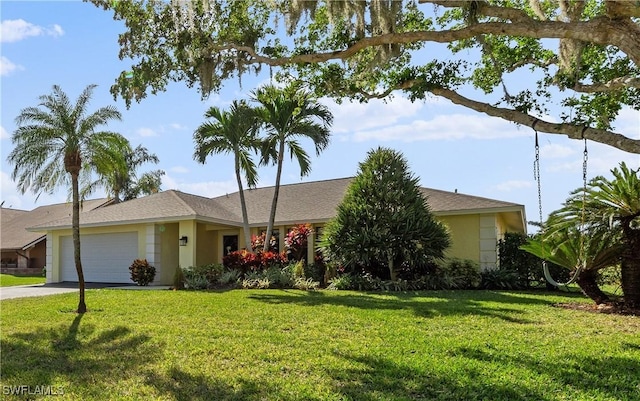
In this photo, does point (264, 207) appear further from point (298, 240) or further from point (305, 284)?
point (305, 284)

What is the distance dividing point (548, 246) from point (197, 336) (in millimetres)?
7335

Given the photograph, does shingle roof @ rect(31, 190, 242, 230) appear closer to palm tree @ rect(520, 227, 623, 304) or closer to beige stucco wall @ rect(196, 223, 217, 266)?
beige stucco wall @ rect(196, 223, 217, 266)

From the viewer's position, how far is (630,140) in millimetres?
5613

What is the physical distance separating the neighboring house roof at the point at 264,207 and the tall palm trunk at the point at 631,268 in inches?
209

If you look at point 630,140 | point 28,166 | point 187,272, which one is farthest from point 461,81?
point 187,272

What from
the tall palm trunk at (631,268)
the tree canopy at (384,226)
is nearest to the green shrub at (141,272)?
the tree canopy at (384,226)

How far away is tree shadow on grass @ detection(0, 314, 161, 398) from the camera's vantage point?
521 centimetres

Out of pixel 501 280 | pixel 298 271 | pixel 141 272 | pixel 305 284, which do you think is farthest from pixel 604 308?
pixel 141 272

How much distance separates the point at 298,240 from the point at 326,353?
11.6 m

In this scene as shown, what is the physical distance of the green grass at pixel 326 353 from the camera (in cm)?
471

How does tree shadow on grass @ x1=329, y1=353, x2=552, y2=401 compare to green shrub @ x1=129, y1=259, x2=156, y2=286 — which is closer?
tree shadow on grass @ x1=329, y1=353, x2=552, y2=401

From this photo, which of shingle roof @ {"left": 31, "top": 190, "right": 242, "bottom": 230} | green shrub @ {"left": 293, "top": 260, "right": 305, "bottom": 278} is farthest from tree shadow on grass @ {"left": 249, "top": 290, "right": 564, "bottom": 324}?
shingle roof @ {"left": 31, "top": 190, "right": 242, "bottom": 230}

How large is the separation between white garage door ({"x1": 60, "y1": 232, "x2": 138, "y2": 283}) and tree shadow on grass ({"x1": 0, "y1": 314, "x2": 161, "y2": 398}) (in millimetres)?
11495

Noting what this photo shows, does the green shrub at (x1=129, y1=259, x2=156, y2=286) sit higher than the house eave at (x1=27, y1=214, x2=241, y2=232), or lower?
lower
